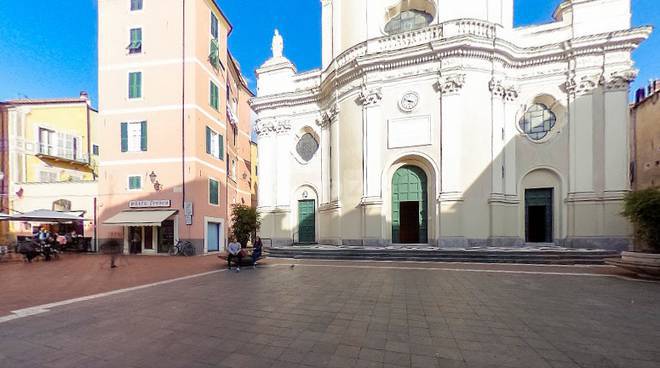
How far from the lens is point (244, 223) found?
16516 millimetres

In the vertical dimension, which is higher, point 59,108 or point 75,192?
point 59,108

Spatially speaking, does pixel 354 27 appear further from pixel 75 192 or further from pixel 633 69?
pixel 75 192

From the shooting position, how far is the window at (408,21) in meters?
17.0

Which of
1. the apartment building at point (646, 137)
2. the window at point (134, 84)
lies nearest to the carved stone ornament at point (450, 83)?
the apartment building at point (646, 137)

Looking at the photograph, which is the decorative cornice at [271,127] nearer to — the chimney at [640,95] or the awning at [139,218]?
the awning at [139,218]

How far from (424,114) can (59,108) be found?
1055 inches

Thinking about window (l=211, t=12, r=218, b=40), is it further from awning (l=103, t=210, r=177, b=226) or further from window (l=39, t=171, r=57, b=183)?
window (l=39, t=171, r=57, b=183)

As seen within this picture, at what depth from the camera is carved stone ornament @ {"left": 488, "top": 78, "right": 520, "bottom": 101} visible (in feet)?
48.4

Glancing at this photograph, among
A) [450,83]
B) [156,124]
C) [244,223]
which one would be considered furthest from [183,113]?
[450,83]

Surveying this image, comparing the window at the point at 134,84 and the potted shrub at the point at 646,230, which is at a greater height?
the window at the point at 134,84

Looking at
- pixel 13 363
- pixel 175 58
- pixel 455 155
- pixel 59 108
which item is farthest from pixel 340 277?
pixel 59 108

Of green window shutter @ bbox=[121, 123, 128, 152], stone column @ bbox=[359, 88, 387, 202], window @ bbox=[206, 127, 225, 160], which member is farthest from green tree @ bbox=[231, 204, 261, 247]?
green window shutter @ bbox=[121, 123, 128, 152]

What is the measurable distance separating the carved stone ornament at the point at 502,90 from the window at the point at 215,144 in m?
17.4

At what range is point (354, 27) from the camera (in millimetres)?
17312
